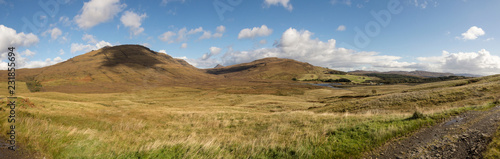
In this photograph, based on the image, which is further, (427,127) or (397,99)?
(397,99)

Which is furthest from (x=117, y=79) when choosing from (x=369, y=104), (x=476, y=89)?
(x=476, y=89)

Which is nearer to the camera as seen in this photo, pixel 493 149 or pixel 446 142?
pixel 493 149

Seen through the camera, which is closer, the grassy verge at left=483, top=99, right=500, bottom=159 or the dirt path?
the grassy verge at left=483, top=99, right=500, bottom=159

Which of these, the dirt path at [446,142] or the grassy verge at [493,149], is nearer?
the grassy verge at [493,149]

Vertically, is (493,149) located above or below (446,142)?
above

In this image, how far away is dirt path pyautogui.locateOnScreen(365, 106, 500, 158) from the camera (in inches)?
296

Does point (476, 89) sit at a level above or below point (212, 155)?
above

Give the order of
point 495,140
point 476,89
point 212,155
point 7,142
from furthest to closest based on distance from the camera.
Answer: point 476,89 < point 212,155 < point 495,140 < point 7,142

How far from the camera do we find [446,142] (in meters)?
8.34

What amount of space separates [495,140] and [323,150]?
6.25 m

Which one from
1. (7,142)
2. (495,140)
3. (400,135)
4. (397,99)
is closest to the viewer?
(7,142)

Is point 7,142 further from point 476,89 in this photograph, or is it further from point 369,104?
point 476,89

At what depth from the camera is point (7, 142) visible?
710 cm

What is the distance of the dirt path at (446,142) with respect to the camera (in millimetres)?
7518
